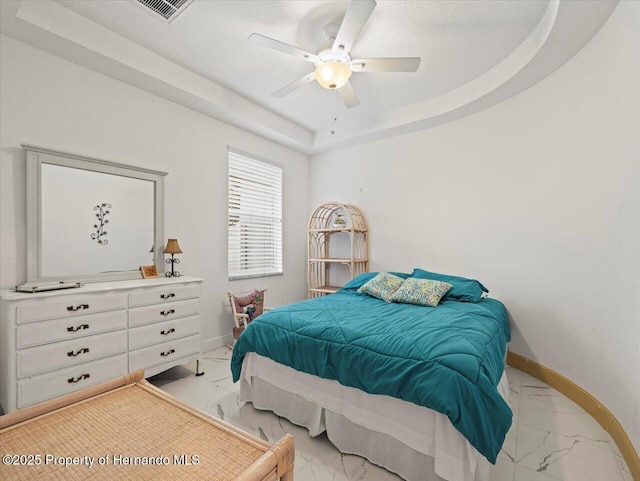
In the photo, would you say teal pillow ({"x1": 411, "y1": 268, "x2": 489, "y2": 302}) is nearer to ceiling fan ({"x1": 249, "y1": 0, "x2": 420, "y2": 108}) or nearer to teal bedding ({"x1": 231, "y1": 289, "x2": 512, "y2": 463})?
teal bedding ({"x1": 231, "y1": 289, "x2": 512, "y2": 463})

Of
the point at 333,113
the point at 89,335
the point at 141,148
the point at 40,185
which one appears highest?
the point at 333,113

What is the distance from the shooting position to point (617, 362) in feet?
6.30

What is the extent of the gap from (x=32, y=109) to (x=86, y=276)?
4.28ft

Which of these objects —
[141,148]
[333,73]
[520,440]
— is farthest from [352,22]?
[520,440]

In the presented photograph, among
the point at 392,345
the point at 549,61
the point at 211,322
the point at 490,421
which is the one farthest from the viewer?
the point at 211,322

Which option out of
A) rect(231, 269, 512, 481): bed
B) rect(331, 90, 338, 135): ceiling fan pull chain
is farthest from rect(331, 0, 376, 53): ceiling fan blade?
rect(231, 269, 512, 481): bed

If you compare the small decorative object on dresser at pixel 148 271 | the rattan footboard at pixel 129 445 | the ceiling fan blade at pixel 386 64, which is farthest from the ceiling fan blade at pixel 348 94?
the rattan footboard at pixel 129 445

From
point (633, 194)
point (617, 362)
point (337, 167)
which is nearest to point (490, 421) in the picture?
point (617, 362)

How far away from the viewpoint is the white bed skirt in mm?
1420

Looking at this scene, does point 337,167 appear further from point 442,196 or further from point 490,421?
point 490,421

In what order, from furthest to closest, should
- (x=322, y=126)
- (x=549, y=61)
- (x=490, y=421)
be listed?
1. (x=322, y=126)
2. (x=549, y=61)
3. (x=490, y=421)

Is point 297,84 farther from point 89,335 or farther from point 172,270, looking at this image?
point 89,335

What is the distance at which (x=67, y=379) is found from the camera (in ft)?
6.73

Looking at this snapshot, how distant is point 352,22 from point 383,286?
7.31ft
